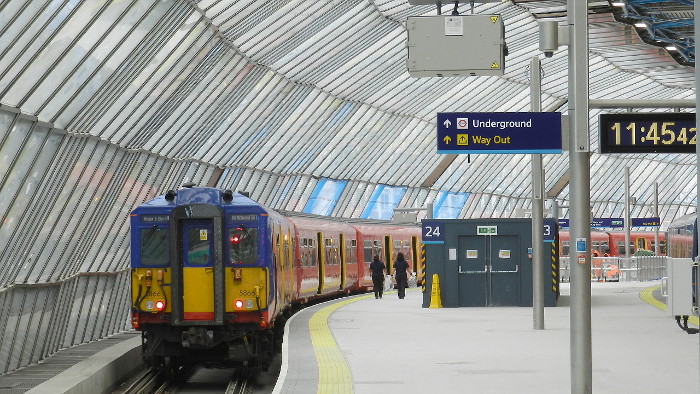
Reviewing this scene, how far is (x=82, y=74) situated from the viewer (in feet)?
69.5

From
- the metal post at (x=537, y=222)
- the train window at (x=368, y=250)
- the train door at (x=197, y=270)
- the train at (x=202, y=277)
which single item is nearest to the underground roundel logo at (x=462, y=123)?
the train at (x=202, y=277)

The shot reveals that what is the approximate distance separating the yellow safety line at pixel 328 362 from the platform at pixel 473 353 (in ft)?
0.04

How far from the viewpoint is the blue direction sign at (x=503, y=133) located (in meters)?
12.0

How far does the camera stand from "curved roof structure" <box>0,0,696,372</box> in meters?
19.7

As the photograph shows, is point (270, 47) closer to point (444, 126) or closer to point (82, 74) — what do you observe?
point (82, 74)

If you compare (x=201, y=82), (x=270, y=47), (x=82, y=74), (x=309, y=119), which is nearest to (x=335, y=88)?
(x=309, y=119)

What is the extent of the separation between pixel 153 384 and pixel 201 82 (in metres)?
12.3

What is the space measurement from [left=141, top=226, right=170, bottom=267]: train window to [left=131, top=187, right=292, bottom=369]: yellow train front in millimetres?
16

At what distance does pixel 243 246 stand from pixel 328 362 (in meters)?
3.42

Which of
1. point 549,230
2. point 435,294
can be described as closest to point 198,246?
point 435,294

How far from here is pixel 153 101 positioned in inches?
1085

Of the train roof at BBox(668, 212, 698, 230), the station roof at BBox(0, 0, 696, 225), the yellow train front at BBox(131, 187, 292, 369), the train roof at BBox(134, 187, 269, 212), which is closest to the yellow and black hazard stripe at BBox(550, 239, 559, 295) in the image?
the train roof at BBox(668, 212, 698, 230)

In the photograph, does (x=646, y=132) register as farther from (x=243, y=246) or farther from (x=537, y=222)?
(x=537, y=222)

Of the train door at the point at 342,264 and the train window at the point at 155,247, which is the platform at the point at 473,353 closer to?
the train window at the point at 155,247
